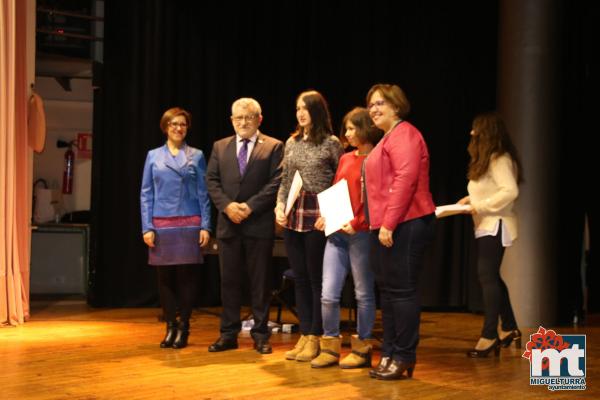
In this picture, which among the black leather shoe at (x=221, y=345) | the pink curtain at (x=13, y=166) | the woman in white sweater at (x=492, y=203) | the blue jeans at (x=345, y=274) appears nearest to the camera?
the blue jeans at (x=345, y=274)

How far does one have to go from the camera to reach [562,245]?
6.39m

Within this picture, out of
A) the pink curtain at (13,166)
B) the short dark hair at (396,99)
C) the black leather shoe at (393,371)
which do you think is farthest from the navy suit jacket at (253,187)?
the pink curtain at (13,166)

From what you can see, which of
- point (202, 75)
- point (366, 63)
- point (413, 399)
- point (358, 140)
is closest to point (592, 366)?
point (413, 399)

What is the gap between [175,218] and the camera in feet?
15.9

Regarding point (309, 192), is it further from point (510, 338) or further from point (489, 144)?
point (510, 338)

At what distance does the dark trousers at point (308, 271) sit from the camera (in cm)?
436

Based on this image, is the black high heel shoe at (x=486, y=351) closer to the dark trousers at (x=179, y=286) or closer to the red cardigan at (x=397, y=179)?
the red cardigan at (x=397, y=179)

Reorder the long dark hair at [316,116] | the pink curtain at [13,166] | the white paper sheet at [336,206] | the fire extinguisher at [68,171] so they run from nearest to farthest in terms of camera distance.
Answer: the white paper sheet at [336,206]
the long dark hair at [316,116]
the pink curtain at [13,166]
the fire extinguisher at [68,171]

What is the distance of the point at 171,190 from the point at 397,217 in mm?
1593

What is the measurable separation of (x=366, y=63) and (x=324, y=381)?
3964 mm

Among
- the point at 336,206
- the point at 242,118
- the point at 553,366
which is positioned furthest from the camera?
the point at 242,118

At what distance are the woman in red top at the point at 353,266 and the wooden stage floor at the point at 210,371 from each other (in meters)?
0.13

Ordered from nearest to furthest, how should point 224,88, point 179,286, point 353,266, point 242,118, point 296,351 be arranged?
point 353,266 → point 296,351 → point 242,118 → point 179,286 → point 224,88

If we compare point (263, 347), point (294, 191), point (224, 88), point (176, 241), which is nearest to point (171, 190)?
point (176, 241)
